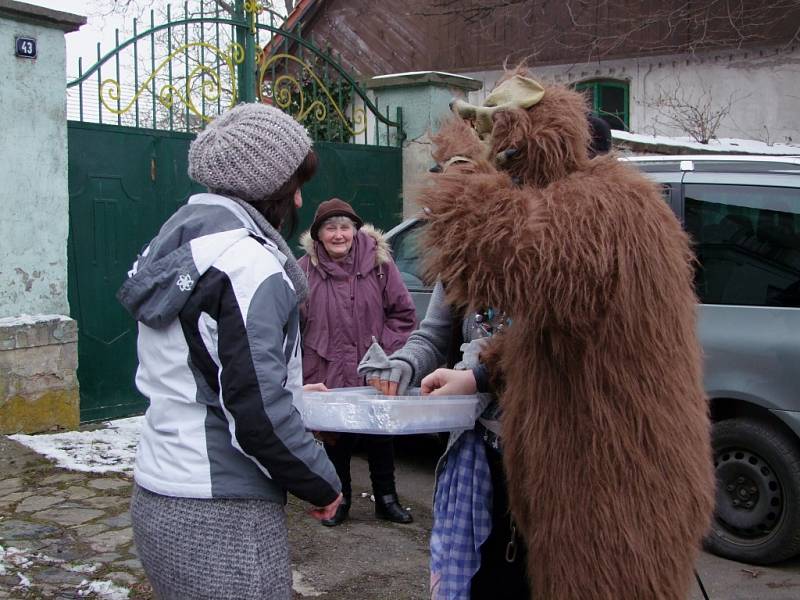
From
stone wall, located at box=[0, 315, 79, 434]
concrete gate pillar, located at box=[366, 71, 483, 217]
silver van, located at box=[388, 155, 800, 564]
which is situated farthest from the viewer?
concrete gate pillar, located at box=[366, 71, 483, 217]

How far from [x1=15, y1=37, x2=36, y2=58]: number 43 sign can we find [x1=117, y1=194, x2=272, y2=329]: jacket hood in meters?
4.42

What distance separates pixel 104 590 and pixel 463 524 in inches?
85.9

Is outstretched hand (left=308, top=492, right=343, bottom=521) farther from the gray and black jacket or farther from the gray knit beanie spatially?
the gray knit beanie

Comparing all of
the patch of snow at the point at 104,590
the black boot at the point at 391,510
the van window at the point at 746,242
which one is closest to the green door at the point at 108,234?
the black boot at the point at 391,510

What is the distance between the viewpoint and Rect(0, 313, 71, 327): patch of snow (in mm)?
5672

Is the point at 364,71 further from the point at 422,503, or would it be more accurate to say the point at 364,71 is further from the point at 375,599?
the point at 375,599

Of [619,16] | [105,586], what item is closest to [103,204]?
[105,586]

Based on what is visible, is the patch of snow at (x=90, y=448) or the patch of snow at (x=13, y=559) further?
the patch of snow at (x=90, y=448)

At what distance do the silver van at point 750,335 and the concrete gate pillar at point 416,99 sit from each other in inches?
169

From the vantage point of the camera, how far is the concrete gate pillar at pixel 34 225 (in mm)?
5684

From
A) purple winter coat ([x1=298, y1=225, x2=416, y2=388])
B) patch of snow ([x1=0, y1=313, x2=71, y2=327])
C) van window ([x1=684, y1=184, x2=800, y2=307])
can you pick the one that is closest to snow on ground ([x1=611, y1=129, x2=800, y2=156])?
van window ([x1=684, y1=184, x2=800, y2=307])

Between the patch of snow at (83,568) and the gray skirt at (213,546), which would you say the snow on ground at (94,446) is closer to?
the patch of snow at (83,568)

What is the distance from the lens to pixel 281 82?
25.6 ft

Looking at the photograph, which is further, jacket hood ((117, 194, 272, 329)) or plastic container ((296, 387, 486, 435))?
plastic container ((296, 387, 486, 435))
